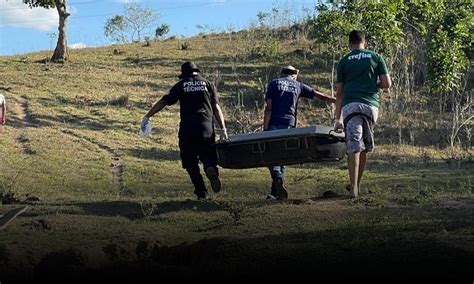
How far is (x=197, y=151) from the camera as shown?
8531 mm

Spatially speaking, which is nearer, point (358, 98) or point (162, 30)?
point (358, 98)

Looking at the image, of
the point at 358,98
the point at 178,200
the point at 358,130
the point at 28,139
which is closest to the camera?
the point at 358,130

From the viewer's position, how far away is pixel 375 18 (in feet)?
59.6

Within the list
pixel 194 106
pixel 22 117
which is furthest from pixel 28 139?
pixel 194 106

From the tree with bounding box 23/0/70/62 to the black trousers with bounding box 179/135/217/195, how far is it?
2590 cm

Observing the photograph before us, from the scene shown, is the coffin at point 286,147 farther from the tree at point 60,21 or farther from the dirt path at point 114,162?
the tree at point 60,21

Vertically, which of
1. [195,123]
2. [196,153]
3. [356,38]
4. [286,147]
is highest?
[356,38]

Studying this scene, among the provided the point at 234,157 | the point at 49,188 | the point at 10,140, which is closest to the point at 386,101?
the point at 10,140

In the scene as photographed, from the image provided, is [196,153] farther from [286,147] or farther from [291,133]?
[291,133]

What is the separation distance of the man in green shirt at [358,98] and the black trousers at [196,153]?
5.34ft

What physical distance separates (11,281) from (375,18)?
14479 mm

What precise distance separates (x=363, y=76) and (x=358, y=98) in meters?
0.25

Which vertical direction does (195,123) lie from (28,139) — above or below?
above

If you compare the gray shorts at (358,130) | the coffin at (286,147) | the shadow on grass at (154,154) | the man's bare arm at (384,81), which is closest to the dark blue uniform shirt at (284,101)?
the coffin at (286,147)
